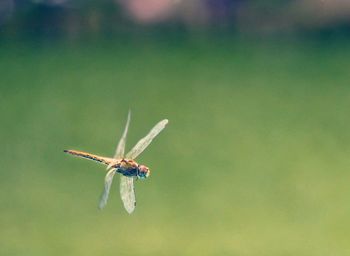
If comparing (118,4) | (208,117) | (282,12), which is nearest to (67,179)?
(208,117)

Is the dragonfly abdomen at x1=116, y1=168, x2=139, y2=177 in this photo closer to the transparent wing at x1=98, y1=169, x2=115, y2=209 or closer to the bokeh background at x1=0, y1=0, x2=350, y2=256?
the transparent wing at x1=98, y1=169, x2=115, y2=209

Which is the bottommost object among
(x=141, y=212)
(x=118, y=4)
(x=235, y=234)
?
(x=235, y=234)

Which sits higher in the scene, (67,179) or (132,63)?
(132,63)

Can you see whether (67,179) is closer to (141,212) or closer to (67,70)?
(141,212)

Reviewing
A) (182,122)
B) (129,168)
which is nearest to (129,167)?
(129,168)

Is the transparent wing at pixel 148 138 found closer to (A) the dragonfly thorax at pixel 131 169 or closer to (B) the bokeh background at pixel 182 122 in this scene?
(A) the dragonfly thorax at pixel 131 169

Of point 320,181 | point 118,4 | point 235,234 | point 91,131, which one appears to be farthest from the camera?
point 118,4

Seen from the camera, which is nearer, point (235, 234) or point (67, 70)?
point (235, 234)
